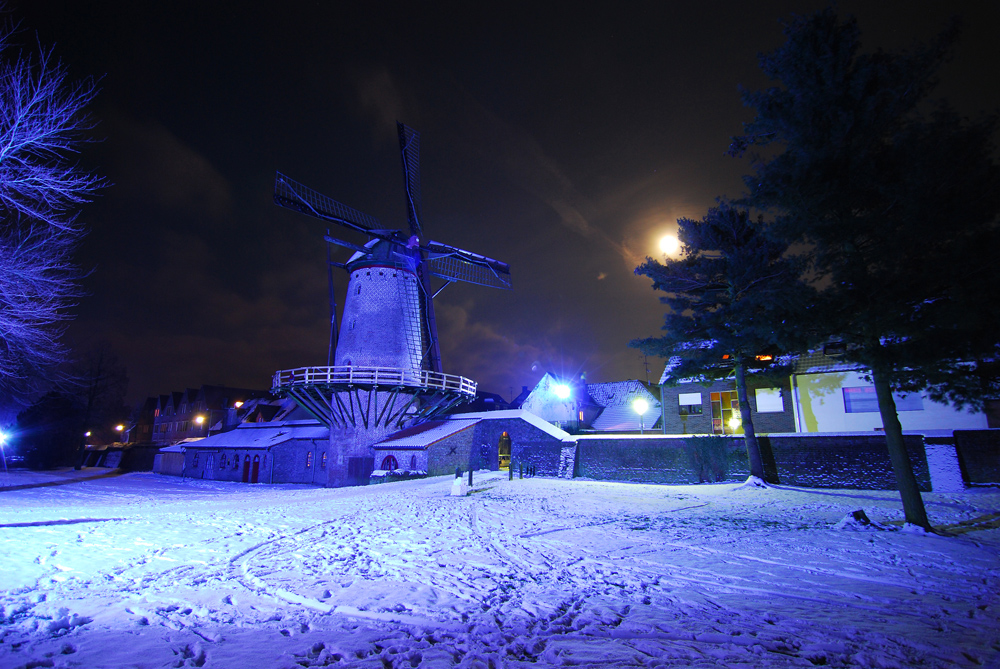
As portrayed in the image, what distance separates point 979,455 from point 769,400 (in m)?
9.15

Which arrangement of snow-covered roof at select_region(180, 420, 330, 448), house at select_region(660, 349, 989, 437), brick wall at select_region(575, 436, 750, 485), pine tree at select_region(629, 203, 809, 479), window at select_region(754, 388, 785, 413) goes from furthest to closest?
snow-covered roof at select_region(180, 420, 330, 448), window at select_region(754, 388, 785, 413), house at select_region(660, 349, 989, 437), brick wall at select_region(575, 436, 750, 485), pine tree at select_region(629, 203, 809, 479)

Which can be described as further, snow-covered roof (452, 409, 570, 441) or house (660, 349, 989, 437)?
snow-covered roof (452, 409, 570, 441)

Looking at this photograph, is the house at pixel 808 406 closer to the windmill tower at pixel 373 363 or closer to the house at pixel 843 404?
the house at pixel 843 404

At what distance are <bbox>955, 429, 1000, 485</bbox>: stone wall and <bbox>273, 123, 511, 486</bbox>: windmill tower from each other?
72.6 feet

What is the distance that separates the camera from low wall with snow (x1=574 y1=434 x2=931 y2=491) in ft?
50.9

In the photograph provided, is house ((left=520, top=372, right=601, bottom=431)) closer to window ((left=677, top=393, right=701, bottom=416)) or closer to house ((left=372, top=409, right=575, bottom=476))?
house ((left=372, top=409, right=575, bottom=476))

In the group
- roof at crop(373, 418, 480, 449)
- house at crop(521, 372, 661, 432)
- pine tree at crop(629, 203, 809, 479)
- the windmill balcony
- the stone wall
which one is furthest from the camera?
house at crop(521, 372, 661, 432)

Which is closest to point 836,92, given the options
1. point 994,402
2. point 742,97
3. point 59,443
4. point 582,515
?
point 742,97

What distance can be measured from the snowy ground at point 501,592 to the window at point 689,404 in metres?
14.3

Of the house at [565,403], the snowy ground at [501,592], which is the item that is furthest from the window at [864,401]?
the house at [565,403]

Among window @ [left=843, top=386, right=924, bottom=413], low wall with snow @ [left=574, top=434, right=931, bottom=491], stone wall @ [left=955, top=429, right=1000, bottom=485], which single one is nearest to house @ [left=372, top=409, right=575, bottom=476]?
low wall with snow @ [left=574, top=434, right=931, bottom=491]

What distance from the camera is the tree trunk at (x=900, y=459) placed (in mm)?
9234

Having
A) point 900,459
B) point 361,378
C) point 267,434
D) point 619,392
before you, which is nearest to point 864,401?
point 900,459

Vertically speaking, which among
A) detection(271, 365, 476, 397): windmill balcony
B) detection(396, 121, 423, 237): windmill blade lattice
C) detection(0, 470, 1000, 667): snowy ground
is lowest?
detection(0, 470, 1000, 667): snowy ground
